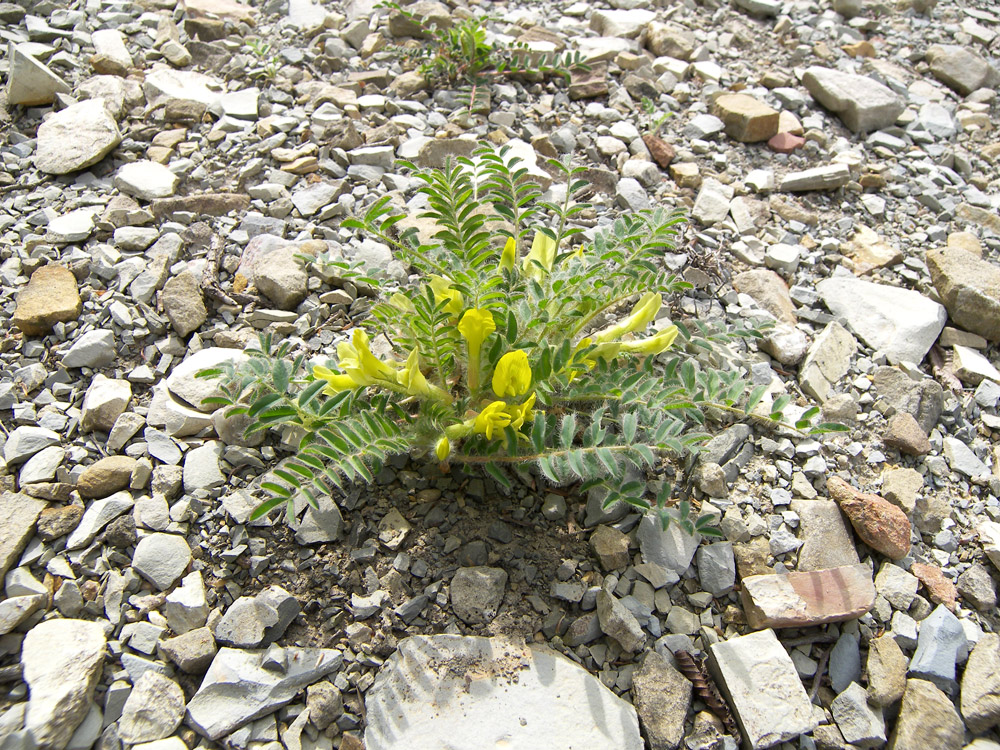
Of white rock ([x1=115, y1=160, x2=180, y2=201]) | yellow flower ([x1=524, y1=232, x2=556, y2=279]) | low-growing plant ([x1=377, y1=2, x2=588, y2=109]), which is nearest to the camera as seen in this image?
yellow flower ([x1=524, y1=232, x2=556, y2=279])

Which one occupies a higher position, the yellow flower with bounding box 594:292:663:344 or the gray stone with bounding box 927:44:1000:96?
the gray stone with bounding box 927:44:1000:96

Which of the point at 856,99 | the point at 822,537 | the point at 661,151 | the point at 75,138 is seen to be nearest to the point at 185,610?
Result: the point at 822,537

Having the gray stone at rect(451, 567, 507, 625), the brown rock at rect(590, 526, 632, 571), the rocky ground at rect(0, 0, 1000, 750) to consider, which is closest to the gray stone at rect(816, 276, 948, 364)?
the rocky ground at rect(0, 0, 1000, 750)

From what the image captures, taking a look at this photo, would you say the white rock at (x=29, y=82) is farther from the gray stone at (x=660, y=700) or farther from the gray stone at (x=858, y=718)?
the gray stone at (x=858, y=718)

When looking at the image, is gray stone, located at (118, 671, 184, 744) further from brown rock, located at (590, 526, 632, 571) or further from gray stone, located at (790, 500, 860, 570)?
gray stone, located at (790, 500, 860, 570)

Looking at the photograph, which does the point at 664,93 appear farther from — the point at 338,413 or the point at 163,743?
the point at 163,743

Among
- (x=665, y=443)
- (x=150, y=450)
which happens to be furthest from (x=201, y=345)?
(x=665, y=443)
